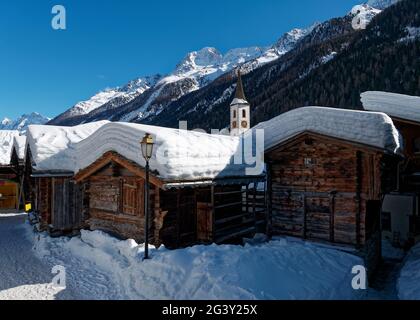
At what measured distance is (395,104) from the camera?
48.5 ft

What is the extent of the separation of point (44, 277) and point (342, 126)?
32.6ft

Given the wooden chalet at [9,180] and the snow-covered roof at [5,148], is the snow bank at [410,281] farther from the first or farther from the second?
the snow-covered roof at [5,148]

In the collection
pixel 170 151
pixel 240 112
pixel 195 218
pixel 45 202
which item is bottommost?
pixel 195 218

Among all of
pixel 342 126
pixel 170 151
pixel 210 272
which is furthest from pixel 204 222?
pixel 342 126

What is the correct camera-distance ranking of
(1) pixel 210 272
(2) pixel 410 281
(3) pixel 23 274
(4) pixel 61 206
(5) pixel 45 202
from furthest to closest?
(5) pixel 45 202 → (4) pixel 61 206 → (2) pixel 410 281 → (3) pixel 23 274 → (1) pixel 210 272

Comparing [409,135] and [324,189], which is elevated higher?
[409,135]

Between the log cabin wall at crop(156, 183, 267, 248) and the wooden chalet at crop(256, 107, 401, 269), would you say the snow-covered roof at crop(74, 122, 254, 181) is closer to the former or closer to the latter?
the log cabin wall at crop(156, 183, 267, 248)

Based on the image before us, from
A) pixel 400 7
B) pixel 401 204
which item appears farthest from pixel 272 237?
pixel 400 7

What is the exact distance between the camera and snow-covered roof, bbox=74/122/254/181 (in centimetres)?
1027

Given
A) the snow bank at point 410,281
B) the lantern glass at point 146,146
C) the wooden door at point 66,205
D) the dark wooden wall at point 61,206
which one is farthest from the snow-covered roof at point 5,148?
the snow bank at point 410,281

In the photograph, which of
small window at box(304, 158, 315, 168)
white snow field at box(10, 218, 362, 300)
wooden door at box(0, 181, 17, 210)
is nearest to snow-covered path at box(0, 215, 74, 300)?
white snow field at box(10, 218, 362, 300)

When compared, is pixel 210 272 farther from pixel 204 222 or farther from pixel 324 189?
pixel 324 189

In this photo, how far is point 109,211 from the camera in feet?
40.4
